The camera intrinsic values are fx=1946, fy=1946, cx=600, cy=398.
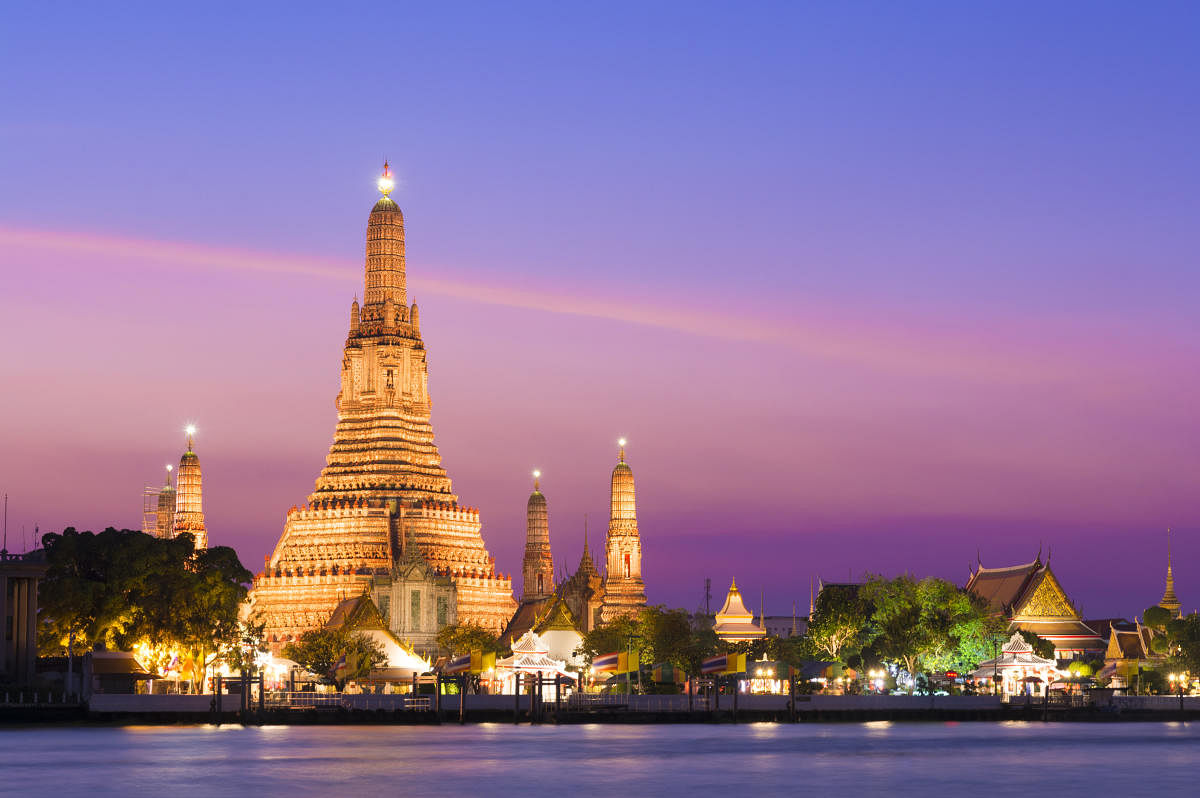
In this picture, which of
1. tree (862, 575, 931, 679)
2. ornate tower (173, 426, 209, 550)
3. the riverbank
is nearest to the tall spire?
ornate tower (173, 426, 209, 550)

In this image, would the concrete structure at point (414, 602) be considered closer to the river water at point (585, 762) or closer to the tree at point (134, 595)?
the tree at point (134, 595)

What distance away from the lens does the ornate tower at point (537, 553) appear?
168000 millimetres

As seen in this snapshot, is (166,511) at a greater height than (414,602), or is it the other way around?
(166,511)

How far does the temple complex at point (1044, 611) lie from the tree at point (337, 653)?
49425 mm

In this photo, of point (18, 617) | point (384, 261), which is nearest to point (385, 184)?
point (384, 261)

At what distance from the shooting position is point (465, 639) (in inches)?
5448

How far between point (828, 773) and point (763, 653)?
58332 mm

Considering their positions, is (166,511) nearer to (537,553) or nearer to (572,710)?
(537,553)

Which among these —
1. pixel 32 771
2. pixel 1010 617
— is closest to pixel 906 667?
pixel 1010 617

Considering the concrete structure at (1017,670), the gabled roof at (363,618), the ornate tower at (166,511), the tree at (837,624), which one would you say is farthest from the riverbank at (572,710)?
the ornate tower at (166,511)

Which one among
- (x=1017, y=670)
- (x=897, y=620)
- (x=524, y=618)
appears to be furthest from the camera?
(x=524, y=618)

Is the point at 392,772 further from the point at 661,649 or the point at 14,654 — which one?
the point at 661,649

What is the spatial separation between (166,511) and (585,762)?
391ft

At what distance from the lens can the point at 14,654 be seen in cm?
9369
